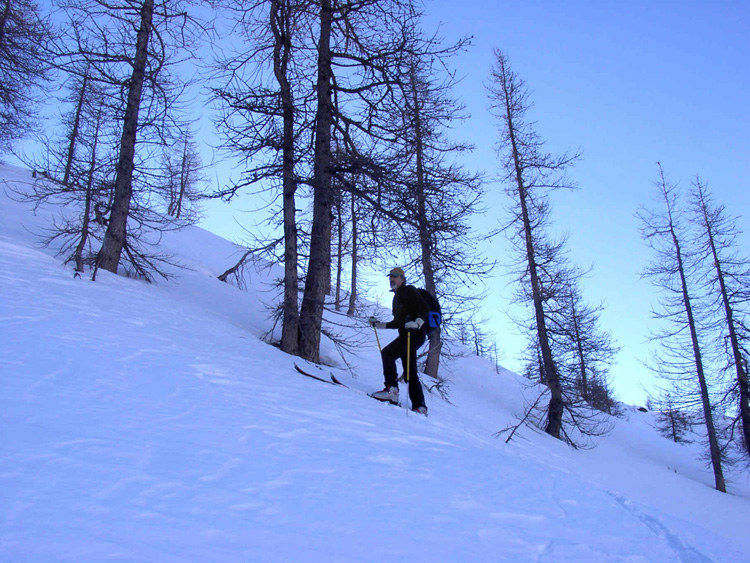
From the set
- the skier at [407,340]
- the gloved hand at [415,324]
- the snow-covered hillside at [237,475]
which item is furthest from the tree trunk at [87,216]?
the gloved hand at [415,324]

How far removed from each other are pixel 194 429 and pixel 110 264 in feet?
24.3

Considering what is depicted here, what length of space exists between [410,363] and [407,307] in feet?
2.48

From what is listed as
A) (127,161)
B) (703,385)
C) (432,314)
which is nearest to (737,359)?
(703,385)

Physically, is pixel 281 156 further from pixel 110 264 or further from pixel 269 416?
pixel 269 416

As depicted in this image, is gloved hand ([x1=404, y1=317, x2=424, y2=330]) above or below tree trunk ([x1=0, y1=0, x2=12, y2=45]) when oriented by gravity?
below

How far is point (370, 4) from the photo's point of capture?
826 centimetres

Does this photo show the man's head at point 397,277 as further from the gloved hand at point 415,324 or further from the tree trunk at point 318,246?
the tree trunk at point 318,246

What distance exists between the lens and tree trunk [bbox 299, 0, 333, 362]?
25.5ft

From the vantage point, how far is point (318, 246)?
7809 millimetres

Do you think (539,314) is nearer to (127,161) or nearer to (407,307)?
(407,307)

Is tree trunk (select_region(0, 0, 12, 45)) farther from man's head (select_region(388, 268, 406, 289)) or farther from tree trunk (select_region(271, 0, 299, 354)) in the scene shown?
man's head (select_region(388, 268, 406, 289))

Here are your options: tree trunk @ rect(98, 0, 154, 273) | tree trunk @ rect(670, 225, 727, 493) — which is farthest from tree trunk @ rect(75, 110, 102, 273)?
tree trunk @ rect(670, 225, 727, 493)

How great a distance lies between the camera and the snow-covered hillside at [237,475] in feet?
5.81

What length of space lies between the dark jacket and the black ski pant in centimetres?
15
